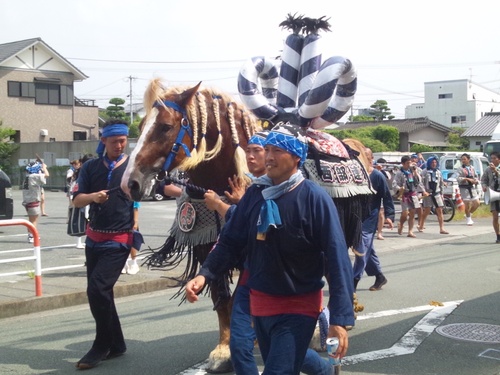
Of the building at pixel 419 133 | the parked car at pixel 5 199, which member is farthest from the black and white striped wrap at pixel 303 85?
the building at pixel 419 133

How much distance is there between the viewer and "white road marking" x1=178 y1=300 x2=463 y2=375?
5.93 meters

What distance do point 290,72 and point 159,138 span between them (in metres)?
1.93

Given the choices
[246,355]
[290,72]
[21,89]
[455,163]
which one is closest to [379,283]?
[290,72]

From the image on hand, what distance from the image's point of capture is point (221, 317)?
18.5 ft

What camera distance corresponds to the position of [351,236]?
628 centimetres

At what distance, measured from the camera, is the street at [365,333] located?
585 centimetres

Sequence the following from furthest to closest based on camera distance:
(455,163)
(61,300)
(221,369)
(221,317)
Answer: (455,163) → (61,300) → (221,317) → (221,369)

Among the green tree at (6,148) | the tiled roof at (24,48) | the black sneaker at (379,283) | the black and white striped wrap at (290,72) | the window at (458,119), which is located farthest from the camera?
the window at (458,119)

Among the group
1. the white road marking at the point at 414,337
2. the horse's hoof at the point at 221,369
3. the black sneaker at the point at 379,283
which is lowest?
the white road marking at the point at 414,337

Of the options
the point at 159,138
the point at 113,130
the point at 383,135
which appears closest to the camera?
the point at 159,138

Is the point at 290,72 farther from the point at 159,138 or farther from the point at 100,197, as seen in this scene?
the point at 100,197

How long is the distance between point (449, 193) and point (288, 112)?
15769 mm

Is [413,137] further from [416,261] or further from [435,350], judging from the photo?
[435,350]

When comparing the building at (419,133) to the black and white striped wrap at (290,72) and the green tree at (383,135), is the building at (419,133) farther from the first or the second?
the black and white striped wrap at (290,72)
